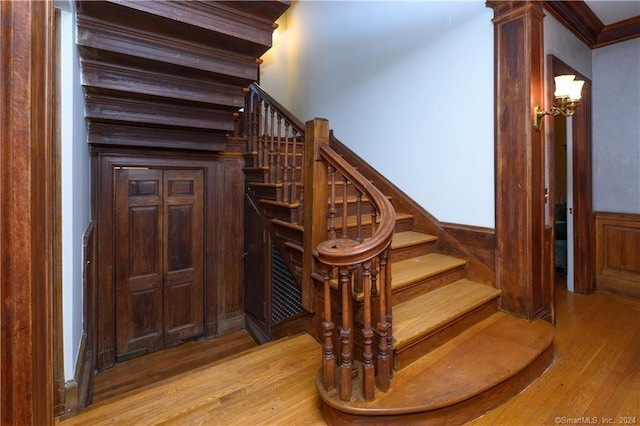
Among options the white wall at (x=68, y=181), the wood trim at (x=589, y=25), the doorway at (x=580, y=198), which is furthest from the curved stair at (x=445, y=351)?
the wood trim at (x=589, y=25)

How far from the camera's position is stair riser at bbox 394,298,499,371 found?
5.54ft

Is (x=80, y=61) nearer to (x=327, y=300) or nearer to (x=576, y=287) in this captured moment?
(x=327, y=300)

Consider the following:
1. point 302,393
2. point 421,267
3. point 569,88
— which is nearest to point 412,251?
point 421,267

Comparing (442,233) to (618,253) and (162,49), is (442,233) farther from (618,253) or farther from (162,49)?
(162,49)

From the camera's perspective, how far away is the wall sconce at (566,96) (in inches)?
79.2

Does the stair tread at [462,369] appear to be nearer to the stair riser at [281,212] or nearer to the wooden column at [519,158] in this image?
the wooden column at [519,158]

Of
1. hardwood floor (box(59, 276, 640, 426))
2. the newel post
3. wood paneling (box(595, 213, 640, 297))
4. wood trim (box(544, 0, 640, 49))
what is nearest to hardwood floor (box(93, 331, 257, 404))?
hardwood floor (box(59, 276, 640, 426))

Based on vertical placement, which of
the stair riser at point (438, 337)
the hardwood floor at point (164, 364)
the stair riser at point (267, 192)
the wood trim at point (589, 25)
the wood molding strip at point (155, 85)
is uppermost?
the wood trim at point (589, 25)

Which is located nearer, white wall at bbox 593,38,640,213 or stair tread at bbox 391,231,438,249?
stair tread at bbox 391,231,438,249

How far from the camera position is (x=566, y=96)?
2.04m

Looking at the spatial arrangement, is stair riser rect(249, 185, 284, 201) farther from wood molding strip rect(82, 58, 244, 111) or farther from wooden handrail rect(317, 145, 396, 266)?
wooden handrail rect(317, 145, 396, 266)

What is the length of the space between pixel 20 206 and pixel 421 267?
222 cm

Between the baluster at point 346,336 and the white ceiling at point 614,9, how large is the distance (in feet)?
9.84

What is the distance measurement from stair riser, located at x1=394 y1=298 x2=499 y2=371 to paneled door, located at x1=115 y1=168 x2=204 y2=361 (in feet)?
8.78
